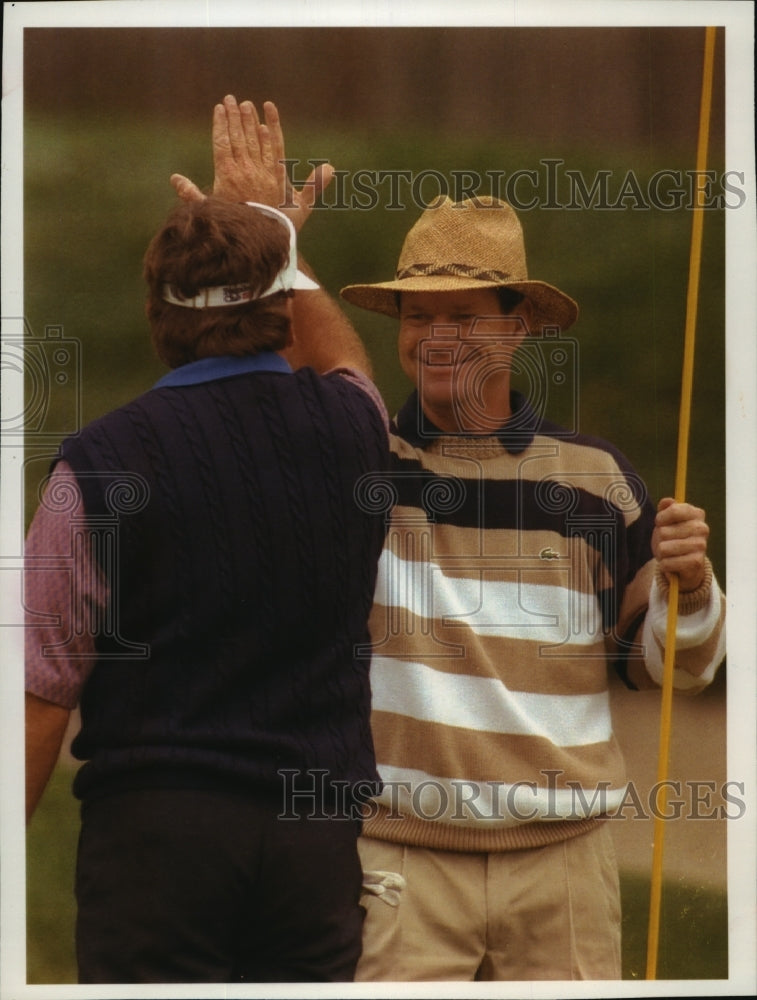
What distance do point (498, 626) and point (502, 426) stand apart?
0.45 m

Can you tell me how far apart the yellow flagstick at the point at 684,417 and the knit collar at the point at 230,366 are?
37.0 inches

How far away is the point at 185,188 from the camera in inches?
112

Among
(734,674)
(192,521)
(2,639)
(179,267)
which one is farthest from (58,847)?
(734,674)

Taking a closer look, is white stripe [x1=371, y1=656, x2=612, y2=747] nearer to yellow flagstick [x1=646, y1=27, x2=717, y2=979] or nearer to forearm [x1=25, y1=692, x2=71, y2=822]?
yellow flagstick [x1=646, y1=27, x2=717, y2=979]

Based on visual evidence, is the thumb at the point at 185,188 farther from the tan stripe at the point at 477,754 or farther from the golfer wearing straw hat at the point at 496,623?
the tan stripe at the point at 477,754

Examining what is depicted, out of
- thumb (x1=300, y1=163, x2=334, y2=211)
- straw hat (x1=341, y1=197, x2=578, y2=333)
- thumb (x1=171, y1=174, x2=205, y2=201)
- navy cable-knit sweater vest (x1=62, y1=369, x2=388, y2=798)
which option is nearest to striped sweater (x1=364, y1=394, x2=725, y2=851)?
navy cable-knit sweater vest (x1=62, y1=369, x2=388, y2=798)

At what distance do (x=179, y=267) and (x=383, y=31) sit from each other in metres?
0.78

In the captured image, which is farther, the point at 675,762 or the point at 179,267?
the point at 675,762

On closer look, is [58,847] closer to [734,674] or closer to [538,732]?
[538,732]

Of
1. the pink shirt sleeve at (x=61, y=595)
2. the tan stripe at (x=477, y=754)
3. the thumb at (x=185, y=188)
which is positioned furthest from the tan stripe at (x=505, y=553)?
the thumb at (x=185, y=188)

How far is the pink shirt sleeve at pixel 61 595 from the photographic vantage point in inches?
107

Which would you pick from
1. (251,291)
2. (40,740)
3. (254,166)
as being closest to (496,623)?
(251,291)

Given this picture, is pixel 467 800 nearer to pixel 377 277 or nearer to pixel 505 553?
pixel 505 553

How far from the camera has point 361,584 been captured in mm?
2701
